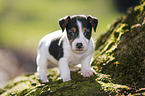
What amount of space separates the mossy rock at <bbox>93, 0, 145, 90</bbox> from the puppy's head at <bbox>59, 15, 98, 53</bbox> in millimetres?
1070

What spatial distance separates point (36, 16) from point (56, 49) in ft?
46.8

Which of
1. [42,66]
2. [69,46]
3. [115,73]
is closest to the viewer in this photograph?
[69,46]

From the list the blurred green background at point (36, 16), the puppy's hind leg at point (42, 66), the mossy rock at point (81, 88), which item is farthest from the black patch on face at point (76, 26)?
the blurred green background at point (36, 16)

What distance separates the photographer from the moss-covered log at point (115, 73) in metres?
4.34

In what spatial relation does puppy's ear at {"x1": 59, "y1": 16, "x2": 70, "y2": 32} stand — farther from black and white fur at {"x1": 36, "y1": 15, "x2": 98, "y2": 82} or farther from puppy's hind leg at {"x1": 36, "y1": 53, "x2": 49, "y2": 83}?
puppy's hind leg at {"x1": 36, "y1": 53, "x2": 49, "y2": 83}

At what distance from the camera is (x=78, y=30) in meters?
4.56

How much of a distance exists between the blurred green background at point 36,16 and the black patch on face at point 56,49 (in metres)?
9.44

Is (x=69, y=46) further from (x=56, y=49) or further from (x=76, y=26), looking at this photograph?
(x=76, y=26)

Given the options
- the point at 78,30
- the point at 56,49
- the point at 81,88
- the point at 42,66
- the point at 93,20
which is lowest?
the point at 81,88

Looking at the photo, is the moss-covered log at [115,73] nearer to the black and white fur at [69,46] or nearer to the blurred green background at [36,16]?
the black and white fur at [69,46]

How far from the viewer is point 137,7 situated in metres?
6.09

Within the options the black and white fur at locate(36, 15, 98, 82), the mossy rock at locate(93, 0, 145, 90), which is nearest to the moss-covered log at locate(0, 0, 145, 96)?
the mossy rock at locate(93, 0, 145, 90)

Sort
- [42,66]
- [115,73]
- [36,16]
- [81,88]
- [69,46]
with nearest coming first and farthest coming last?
1. [81,88]
2. [69,46]
3. [115,73]
4. [42,66]
5. [36,16]

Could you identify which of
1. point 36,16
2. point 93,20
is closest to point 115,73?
point 93,20
